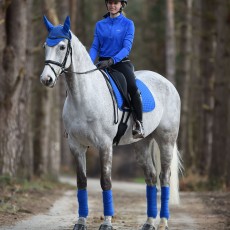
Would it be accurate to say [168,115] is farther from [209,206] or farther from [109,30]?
[209,206]

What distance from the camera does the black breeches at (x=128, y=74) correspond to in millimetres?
9422

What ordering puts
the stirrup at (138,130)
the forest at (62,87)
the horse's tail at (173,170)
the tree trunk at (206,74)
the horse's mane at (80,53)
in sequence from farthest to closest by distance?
the tree trunk at (206,74) < the forest at (62,87) < the horse's tail at (173,170) < the stirrup at (138,130) < the horse's mane at (80,53)

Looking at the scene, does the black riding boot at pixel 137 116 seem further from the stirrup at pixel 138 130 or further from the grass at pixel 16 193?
the grass at pixel 16 193

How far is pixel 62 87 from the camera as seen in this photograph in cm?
3494

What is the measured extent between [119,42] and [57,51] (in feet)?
4.65

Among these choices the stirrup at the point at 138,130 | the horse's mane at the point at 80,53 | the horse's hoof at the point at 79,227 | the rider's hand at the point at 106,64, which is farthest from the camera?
the stirrup at the point at 138,130

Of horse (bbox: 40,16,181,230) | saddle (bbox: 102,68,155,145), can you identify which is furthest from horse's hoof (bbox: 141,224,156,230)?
saddle (bbox: 102,68,155,145)

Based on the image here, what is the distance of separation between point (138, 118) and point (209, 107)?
50.0ft

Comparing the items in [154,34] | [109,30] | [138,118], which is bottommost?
[138,118]

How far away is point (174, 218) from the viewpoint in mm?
11133

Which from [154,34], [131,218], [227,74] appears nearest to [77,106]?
[131,218]

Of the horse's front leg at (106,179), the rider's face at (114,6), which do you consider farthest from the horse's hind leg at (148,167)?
the rider's face at (114,6)

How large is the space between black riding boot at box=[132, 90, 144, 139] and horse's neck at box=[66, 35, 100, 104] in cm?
80

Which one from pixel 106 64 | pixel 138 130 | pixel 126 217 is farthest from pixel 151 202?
pixel 106 64
